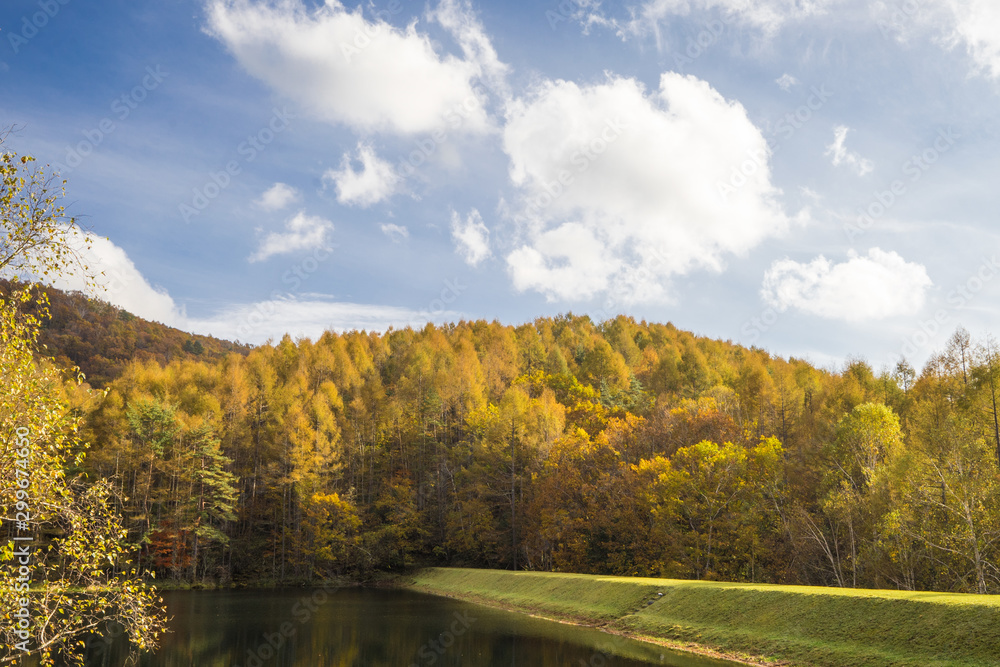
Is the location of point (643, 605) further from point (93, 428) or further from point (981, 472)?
point (93, 428)

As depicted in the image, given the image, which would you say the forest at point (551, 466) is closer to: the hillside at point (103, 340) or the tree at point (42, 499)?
the hillside at point (103, 340)

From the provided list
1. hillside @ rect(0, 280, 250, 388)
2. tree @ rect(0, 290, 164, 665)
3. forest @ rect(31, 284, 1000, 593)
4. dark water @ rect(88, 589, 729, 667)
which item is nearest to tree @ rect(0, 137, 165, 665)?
tree @ rect(0, 290, 164, 665)

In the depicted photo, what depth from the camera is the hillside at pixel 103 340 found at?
90.8 meters

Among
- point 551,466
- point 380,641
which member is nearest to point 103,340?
point 551,466

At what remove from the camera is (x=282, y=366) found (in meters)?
101

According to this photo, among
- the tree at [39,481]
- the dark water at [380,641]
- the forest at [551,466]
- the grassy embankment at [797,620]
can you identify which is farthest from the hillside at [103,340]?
the tree at [39,481]

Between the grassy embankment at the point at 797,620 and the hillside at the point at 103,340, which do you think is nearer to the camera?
the grassy embankment at the point at 797,620

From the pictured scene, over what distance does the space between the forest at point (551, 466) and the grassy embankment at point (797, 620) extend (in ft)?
28.7

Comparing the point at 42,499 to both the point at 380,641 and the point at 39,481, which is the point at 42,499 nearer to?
the point at 39,481

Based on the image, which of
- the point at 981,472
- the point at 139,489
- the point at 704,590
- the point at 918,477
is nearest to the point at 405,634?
the point at 704,590

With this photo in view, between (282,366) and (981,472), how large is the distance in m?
92.9

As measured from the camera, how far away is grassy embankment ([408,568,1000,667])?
58.2 ft

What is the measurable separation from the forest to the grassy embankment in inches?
345

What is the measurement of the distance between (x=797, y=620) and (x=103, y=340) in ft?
374
